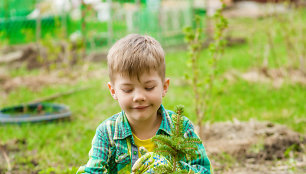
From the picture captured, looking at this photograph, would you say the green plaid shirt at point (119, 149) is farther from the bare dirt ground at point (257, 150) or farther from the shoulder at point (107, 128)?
the bare dirt ground at point (257, 150)

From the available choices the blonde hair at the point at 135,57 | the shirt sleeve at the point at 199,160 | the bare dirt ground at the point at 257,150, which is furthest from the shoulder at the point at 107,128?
the bare dirt ground at the point at 257,150

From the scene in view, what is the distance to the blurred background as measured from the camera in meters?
3.49

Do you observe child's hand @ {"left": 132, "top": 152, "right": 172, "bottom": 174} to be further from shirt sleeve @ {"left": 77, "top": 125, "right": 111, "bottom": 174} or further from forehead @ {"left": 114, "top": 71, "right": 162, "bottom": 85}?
forehead @ {"left": 114, "top": 71, "right": 162, "bottom": 85}

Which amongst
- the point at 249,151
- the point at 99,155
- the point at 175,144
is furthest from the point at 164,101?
the point at 175,144

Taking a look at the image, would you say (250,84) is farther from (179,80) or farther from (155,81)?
(155,81)

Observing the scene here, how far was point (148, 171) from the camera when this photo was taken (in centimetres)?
190

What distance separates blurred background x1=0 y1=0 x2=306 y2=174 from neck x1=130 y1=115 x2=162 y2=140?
0.81 metres

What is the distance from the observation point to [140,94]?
2014mm

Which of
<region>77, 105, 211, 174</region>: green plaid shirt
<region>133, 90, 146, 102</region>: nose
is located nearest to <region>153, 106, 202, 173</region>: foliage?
<region>133, 90, 146, 102</region>: nose

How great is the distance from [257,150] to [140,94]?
6.27 ft

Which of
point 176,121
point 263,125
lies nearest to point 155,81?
point 176,121

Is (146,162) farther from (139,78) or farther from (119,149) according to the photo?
(139,78)

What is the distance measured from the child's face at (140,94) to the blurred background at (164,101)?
3.01ft

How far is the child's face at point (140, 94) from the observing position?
6.63 feet
